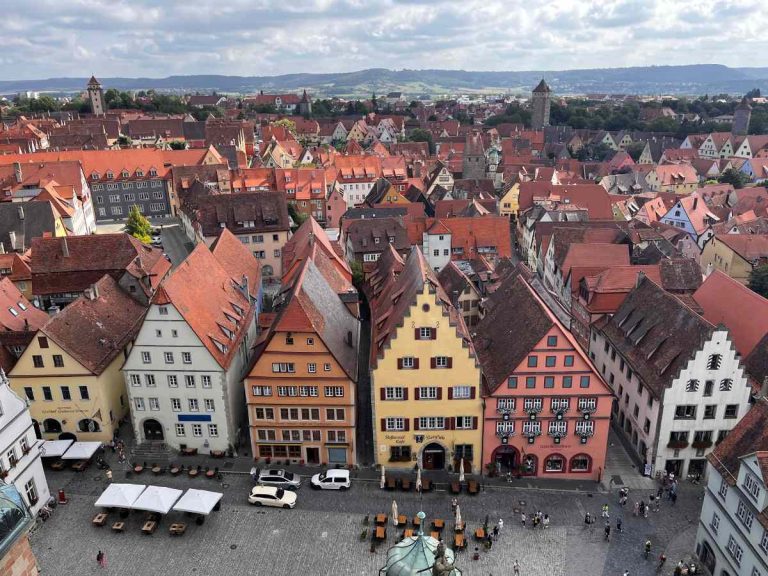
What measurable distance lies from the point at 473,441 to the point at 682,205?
3442 inches

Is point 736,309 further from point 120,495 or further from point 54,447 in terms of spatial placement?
point 54,447

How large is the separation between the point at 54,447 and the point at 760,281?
3153 inches

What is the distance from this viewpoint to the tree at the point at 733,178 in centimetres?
15475

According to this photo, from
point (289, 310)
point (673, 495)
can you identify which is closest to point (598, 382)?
point (673, 495)

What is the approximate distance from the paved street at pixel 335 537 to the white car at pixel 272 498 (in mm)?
573

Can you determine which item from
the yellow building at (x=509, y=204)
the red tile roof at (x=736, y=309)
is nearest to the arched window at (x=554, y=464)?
the red tile roof at (x=736, y=309)

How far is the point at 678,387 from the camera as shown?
46375 mm

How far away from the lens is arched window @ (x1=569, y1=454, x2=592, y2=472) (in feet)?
160

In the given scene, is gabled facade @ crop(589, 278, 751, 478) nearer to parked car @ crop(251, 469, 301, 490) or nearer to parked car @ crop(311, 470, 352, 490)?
parked car @ crop(311, 470, 352, 490)

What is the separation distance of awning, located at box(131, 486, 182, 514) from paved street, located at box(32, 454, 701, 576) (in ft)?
5.66

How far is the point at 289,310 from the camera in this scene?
1849 inches

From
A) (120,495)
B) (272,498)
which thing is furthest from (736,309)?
(120,495)

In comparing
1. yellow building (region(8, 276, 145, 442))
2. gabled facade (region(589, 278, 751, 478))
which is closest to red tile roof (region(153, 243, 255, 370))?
yellow building (region(8, 276, 145, 442))

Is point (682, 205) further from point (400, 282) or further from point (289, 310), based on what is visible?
point (289, 310)
